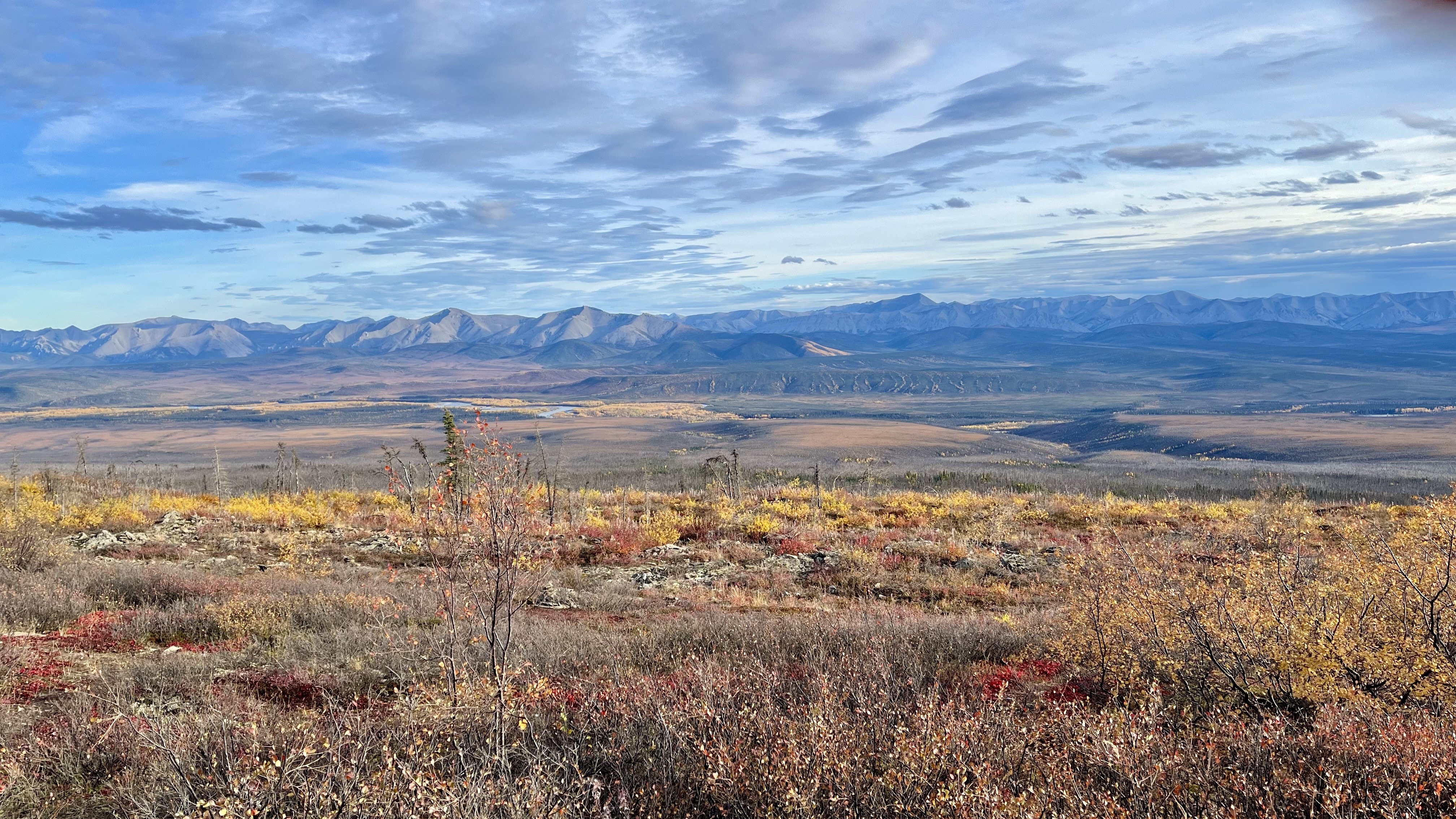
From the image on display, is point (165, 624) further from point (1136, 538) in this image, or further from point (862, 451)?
point (862, 451)

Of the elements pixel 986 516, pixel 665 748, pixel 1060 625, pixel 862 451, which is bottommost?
pixel 862 451

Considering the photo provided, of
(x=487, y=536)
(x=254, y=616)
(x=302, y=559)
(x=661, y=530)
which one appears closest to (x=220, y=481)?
(x=302, y=559)

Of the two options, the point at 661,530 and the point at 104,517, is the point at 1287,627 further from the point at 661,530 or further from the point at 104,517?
the point at 104,517

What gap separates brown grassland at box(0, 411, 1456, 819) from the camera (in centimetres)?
454

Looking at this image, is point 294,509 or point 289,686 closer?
point 289,686

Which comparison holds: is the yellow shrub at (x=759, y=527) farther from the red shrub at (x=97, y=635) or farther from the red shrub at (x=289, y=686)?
the red shrub at (x=289, y=686)

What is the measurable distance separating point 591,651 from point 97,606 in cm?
828

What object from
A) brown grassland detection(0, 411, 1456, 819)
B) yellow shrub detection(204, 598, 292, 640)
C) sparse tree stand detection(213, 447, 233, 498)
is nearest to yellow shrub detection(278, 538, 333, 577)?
brown grassland detection(0, 411, 1456, 819)

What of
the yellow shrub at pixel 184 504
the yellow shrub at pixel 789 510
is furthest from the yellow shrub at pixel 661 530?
the yellow shrub at pixel 184 504

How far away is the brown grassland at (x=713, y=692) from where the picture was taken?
14.9 ft

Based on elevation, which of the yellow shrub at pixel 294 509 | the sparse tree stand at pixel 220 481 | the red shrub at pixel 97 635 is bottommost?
the sparse tree stand at pixel 220 481

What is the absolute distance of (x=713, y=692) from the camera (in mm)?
6277

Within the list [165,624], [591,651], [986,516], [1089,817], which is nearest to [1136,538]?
[986,516]

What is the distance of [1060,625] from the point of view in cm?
938
